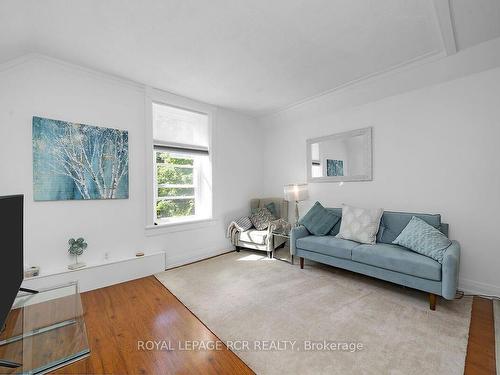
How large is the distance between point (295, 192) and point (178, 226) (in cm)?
203

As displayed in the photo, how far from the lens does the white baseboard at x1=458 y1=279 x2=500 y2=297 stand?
2.56m

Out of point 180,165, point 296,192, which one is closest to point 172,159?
point 180,165

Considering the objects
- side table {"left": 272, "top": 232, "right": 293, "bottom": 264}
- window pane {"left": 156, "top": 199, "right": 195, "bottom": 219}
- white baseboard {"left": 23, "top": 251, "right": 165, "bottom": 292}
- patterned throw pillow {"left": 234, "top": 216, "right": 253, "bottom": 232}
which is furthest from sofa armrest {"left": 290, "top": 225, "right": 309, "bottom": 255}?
white baseboard {"left": 23, "top": 251, "right": 165, "bottom": 292}

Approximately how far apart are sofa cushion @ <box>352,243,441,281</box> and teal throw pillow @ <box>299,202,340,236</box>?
0.69m

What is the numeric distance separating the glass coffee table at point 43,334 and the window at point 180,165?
2.06 metres

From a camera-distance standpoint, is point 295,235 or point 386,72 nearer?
point 386,72

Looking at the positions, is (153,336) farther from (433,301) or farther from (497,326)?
(497,326)

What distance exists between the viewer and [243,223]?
4367 mm

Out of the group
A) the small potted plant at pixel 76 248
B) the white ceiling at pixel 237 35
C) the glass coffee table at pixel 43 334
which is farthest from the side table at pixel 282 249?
the glass coffee table at pixel 43 334

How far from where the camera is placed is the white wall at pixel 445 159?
260 centimetres

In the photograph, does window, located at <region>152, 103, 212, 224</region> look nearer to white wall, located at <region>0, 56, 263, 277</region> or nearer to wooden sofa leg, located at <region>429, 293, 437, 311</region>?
white wall, located at <region>0, 56, 263, 277</region>

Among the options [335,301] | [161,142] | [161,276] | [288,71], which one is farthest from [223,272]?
[288,71]

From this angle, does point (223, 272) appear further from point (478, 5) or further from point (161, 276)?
point (478, 5)

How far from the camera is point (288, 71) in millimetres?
3018
